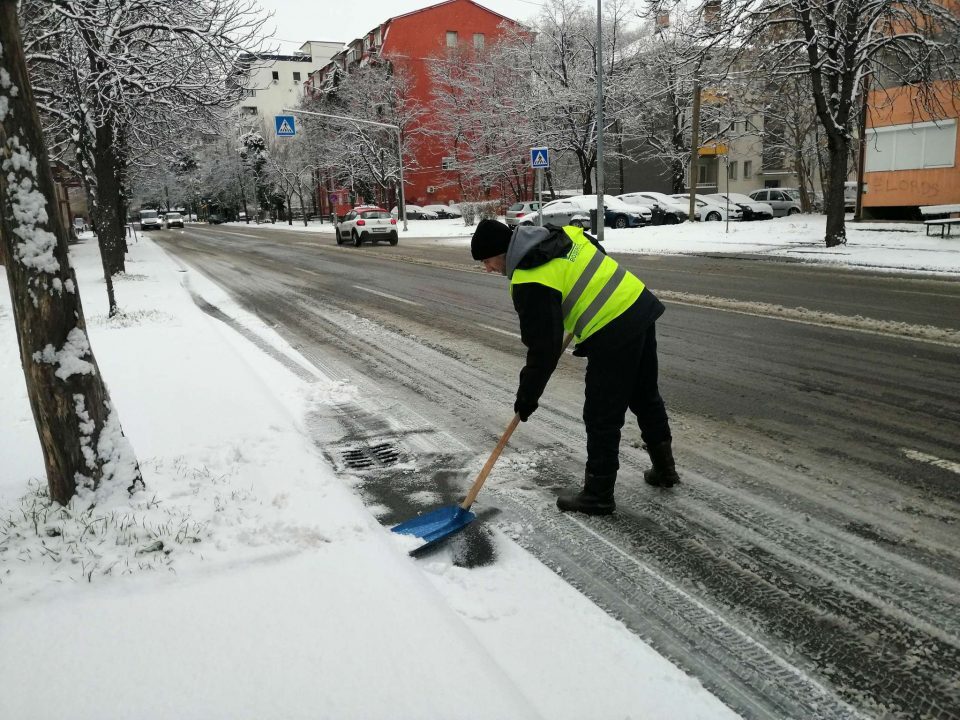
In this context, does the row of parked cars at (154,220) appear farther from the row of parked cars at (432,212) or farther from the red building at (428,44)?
the row of parked cars at (432,212)

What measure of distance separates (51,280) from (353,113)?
175 feet

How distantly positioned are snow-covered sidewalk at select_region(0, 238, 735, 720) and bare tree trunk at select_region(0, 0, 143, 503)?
0.80 feet

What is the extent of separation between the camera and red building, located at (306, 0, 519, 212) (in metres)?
55.4

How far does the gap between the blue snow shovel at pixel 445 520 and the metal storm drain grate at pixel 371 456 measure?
3.24 feet

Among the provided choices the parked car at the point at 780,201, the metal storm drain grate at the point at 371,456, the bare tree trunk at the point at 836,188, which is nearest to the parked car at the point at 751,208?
the parked car at the point at 780,201

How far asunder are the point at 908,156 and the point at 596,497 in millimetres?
26910

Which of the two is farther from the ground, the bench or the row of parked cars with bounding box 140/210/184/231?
the row of parked cars with bounding box 140/210/184/231

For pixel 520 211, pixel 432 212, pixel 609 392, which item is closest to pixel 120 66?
pixel 609 392

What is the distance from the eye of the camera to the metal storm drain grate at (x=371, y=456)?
184 inches

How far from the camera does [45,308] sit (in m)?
3.41

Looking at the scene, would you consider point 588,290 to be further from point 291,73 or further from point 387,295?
point 291,73

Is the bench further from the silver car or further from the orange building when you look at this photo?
the silver car

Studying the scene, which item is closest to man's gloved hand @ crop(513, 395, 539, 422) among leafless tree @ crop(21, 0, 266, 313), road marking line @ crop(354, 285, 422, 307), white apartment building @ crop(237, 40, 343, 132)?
road marking line @ crop(354, 285, 422, 307)

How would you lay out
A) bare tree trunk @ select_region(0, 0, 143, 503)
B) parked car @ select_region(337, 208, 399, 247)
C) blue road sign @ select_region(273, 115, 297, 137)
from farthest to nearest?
blue road sign @ select_region(273, 115, 297, 137)
parked car @ select_region(337, 208, 399, 247)
bare tree trunk @ select_region(0, 0, 143, 503)
